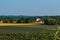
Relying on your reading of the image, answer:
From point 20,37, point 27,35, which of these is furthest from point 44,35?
point 20,37

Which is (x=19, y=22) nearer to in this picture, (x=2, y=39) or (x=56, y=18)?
(x=2, y=39)

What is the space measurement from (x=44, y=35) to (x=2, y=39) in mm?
1776

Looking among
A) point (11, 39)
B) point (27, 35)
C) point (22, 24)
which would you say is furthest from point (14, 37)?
point (22, 24)

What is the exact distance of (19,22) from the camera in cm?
3922

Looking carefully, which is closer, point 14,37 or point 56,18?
point 56,18

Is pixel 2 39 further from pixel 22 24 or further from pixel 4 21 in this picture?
pixel 4 21

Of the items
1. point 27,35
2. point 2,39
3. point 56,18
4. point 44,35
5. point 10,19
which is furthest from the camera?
point 10,19

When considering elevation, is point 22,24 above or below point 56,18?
below

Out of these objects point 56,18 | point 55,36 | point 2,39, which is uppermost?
point 56,18

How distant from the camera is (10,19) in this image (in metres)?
41.0

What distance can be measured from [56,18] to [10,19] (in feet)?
125

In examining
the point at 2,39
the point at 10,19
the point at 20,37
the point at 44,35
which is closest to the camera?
the point at 44,35

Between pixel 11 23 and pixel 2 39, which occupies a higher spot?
pixel 2 39

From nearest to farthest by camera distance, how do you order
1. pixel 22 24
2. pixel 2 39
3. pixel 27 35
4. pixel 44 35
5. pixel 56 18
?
pixel 56 18 → pixel 44 35 → pixel 27 35 → pixel 2 39 → pixel 22 24
